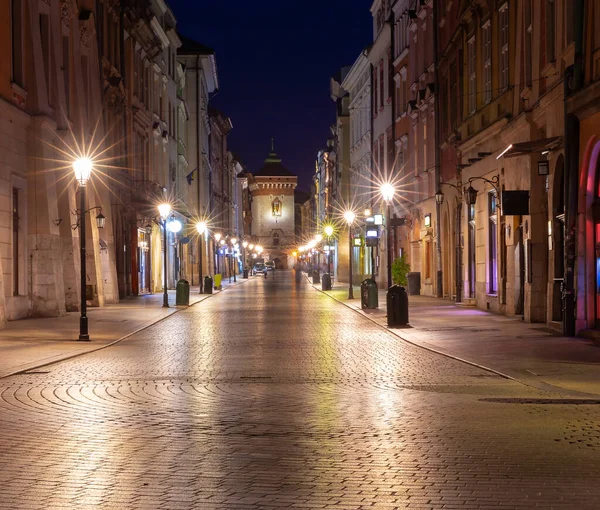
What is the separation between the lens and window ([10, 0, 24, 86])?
29459mm

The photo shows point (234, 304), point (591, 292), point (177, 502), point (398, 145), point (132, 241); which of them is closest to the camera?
point (177, 502)

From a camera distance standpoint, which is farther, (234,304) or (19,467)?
(234,304)

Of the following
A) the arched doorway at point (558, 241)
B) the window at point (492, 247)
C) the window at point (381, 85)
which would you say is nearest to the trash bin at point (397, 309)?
the arched doorway at point (558, 241)

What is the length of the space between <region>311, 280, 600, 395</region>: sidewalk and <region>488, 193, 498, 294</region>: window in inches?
40.9

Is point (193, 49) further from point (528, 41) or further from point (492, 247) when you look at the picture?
point (528, 41)

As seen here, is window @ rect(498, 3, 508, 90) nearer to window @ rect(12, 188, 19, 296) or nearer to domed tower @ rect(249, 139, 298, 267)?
window @ rect(12, 188, 19, 296)

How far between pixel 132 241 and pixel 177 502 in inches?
1705

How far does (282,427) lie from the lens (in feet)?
34.6

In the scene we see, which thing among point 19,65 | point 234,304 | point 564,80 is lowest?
point 234,304

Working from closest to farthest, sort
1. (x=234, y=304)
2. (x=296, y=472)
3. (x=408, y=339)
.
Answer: (x=296, y=472) → (x=408, y=339) → (x=234, y=304)

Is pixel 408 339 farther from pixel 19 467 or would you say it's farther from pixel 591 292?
pixel 19 467

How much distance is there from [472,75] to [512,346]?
1742 cm

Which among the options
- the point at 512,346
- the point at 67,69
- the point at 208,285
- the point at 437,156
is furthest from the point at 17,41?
the point at 208,285

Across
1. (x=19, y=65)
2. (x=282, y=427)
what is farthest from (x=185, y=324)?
(x=282, y=427)
